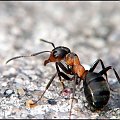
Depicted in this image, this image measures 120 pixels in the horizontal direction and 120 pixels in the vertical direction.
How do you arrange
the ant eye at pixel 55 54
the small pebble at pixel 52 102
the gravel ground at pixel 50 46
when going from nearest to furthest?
the gravel ground at pixel 50 46 < the small pebble at pixel 52 102 < the ant eye at pixel 55 54

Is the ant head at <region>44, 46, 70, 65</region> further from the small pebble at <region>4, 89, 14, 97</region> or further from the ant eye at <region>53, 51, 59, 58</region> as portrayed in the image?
the small pebble at <region>4, 89, 14, 97</region>

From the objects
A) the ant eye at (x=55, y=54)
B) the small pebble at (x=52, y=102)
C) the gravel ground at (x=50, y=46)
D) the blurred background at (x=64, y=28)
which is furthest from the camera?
the blurred background at (x=64, y=28)

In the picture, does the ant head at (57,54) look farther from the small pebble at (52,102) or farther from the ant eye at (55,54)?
the small pebble at (52,102)

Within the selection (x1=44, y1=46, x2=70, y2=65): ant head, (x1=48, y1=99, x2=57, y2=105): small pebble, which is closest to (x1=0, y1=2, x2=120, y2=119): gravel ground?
(x1=48, y1=99, x2=57, y2=105): small pebble

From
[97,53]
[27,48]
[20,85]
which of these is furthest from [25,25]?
[20,85]

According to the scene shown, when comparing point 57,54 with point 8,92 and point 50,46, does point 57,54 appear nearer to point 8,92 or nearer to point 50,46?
point 8,92

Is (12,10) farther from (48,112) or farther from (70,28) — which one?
(48,112)

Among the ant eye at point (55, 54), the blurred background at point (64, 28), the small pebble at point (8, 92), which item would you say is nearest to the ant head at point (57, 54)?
the ant eye at point (55, 54)

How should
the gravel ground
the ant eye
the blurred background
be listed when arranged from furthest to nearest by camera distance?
the blurred background, the ant eye, the gravel ground
